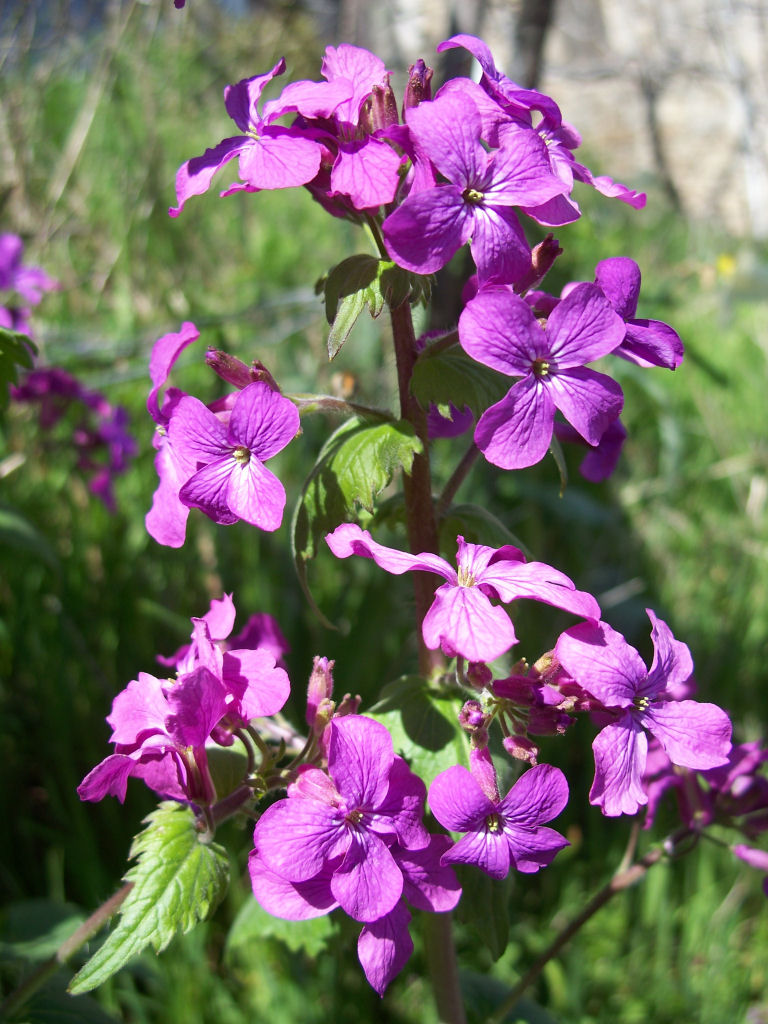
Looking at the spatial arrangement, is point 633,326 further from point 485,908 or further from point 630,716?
point 485,908

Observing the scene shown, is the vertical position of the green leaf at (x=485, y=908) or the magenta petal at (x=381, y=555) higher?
the magenta petal at (x=381, y=555)

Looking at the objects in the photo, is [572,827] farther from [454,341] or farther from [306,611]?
[454,341]

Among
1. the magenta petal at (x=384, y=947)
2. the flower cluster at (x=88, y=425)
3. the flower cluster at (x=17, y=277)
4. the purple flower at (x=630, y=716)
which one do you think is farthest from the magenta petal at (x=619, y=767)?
the flower cluster at (x=17, y=277)

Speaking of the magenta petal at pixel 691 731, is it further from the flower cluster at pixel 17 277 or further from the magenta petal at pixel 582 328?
the flower cluster at pixel 17 277

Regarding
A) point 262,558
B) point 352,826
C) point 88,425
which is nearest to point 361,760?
point 352,826

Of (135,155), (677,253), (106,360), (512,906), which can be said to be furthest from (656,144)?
(512,906)

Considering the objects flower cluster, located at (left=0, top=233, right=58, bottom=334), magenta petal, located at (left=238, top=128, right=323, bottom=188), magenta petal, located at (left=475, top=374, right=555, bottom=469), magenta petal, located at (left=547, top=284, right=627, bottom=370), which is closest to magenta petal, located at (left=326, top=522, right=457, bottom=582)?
magenta petal, located at (left=475, top=374, right=555, bottom=469)
